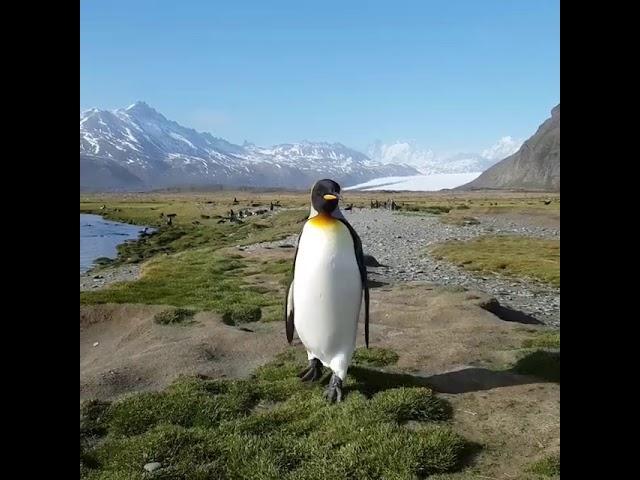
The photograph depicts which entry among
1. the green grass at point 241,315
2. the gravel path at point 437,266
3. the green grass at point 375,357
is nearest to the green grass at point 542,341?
the green grass at point 375,357

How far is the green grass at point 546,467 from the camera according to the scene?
4.68 m

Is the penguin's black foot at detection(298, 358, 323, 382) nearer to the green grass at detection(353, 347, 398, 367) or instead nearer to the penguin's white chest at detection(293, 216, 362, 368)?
the penguin's white chest at detection(293, 216, 362, 368)

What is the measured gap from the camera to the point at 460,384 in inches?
272

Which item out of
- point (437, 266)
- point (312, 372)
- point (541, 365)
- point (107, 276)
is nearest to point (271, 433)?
point (312, 372)

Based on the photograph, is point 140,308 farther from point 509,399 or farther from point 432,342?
point 509,399

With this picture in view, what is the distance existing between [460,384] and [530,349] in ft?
6.56

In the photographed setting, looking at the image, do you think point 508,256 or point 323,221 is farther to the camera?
point 508,256

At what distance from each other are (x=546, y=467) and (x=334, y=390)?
102 inches

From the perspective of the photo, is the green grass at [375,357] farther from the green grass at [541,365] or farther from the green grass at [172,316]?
the green grass at [172,316]

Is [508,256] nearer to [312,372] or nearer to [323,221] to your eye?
[312,372]

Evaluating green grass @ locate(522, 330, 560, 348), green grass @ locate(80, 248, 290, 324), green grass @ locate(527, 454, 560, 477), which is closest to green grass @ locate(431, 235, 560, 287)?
green grass @ locate(80, 248, 290, 324)

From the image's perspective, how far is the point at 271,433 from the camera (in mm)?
5590
